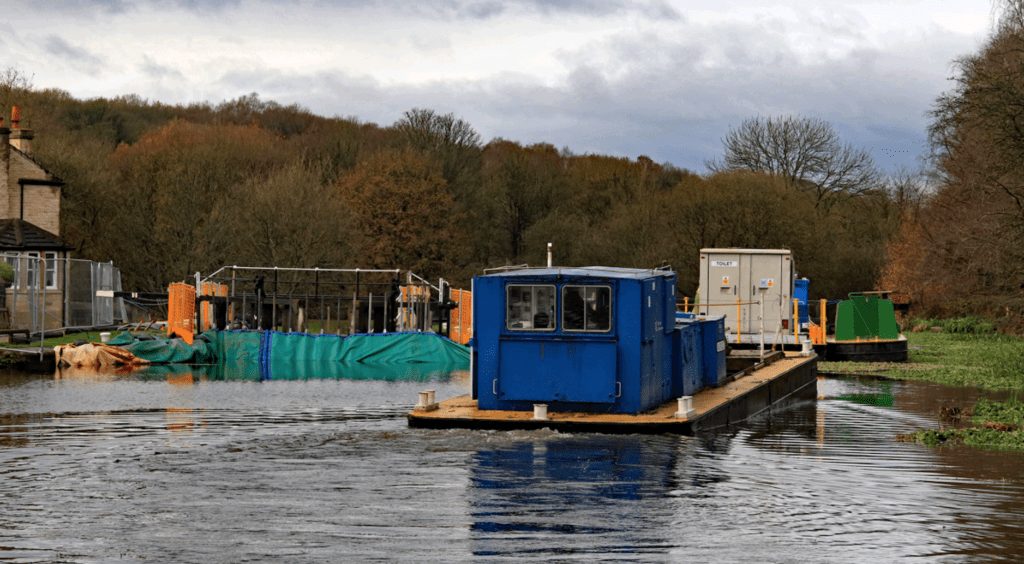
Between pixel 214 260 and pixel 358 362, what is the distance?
21778 millimetres

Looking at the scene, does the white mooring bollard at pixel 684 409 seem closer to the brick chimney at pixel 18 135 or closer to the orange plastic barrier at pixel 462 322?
the orange plastic barrier at pixel 462 322

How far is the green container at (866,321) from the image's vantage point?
3284cm

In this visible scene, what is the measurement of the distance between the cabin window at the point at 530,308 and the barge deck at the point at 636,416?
1.18 m

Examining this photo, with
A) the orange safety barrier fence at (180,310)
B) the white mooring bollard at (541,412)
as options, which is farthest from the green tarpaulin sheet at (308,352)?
the white mooring bollard at (541,412)

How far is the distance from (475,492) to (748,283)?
20496mm

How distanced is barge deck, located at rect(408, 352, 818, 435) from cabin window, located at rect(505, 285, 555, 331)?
1.18m

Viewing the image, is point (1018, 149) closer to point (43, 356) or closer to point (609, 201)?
point (43, 356)

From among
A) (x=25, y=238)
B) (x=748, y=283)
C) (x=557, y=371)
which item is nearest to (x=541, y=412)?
(x=557, y=371)

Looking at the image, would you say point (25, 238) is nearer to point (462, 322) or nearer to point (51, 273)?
point (51, 273)

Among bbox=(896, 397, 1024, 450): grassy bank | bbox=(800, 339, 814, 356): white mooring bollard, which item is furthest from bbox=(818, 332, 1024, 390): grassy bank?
bbox=(896, 397, 1024, 450): grassy bank

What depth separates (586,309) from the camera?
15.0 metres

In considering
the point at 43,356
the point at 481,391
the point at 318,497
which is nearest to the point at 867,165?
the point at 43,356

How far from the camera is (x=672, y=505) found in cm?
1071

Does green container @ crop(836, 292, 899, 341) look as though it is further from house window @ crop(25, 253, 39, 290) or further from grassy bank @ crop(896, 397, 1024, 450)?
house window @ crop(25, 253, 39, 290)
